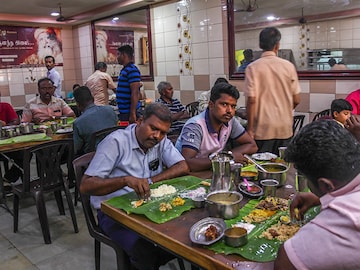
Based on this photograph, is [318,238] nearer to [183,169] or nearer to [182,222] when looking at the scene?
[182,222]

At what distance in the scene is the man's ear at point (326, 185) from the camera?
3.47ft

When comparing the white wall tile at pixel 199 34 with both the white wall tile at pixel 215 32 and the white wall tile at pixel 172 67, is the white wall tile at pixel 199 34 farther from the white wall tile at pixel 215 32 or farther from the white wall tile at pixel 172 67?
the white wall tile at pixel 172 67

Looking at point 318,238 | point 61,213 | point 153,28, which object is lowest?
point 61,213

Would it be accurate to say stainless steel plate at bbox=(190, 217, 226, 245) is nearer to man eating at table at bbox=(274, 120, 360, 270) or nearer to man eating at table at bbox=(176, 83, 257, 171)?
man eating at table at bbox=(274, 120, 360, 270)

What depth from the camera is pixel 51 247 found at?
10.3 ft

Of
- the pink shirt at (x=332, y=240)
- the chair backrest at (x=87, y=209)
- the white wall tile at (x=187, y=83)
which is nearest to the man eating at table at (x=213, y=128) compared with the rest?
the chair backrest at (x=87, y=209)

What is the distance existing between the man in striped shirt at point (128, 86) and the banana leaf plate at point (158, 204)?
106 inches

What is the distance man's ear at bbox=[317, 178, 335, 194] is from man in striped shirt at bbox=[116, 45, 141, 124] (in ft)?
12.1

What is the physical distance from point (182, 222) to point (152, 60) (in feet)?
18.1

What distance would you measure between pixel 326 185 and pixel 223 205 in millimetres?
559

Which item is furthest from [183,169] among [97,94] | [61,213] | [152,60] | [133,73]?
[152,60]

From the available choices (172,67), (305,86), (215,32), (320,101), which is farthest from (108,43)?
(320,101)

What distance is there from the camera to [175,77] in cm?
640

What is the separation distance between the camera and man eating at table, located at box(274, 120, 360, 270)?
921 millimetres
